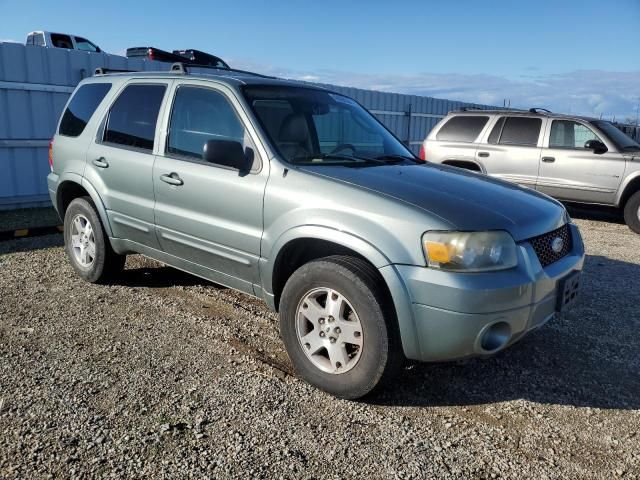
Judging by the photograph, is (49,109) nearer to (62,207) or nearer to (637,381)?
(62,207)

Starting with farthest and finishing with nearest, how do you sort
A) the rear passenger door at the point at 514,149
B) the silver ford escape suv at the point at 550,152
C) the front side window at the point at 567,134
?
the rear passenger door at the point at 514,149 < the front side window at the point at 567,134 < the silver ford escape suv at the point at 550,152

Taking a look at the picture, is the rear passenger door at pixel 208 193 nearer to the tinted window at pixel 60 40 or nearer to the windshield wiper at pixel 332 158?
the windshield wiper at pixel 332 158

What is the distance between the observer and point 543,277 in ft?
9.88

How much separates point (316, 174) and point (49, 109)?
7.34m

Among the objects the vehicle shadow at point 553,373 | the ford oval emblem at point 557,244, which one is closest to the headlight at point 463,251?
the ford oval emblem at point 557,244

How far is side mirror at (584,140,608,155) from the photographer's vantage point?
29.0 feet

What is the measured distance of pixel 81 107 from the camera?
5.09 meters

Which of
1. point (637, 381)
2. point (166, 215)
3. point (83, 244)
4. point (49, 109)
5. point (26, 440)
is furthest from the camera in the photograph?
point (49, 109)

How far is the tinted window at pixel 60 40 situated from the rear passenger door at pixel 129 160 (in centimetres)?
1630

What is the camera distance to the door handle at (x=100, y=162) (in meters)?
4.60

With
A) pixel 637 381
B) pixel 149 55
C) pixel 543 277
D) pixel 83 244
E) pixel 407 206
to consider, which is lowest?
pixel 637 381

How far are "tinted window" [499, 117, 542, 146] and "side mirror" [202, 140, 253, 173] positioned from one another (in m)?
7.25

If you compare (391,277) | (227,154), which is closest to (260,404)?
(391,277)

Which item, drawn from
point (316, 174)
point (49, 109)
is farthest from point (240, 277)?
point (49, 109)
